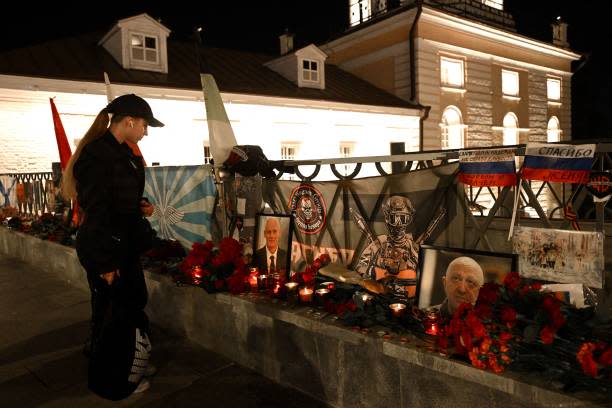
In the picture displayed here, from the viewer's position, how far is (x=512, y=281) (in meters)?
2.78

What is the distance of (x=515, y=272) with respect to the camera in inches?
114

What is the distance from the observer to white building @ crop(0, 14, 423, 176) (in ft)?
43.4

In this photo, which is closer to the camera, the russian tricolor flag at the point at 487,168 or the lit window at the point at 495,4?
the russian tricolor flag at the point at 487,168

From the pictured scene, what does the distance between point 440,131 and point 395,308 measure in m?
21.0

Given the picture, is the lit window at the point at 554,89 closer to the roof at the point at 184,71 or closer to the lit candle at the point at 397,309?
the roof at the point at 184,71

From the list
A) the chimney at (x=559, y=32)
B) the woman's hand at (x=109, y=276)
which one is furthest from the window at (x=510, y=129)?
the woman's hand at (x=109, y=276)

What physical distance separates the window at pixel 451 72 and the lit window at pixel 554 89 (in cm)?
810

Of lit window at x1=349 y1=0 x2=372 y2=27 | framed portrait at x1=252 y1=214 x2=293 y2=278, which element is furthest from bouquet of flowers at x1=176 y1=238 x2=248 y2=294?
lit window at x1=349 y1=0 x2=372 y2=27

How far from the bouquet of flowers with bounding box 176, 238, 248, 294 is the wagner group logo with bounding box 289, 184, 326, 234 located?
0.66m

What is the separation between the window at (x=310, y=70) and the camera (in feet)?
65.3

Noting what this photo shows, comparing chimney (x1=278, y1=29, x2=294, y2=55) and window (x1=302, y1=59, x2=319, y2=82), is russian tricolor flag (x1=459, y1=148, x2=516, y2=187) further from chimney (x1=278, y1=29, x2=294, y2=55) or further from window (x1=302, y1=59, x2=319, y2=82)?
chimney (x1=278, y1=29, x2=294, y2=55)

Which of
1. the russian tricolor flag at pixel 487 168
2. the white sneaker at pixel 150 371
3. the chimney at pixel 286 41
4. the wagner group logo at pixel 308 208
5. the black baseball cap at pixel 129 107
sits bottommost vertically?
the white sneaker at pixel 150 371

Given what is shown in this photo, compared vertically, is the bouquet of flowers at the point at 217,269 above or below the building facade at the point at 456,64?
below

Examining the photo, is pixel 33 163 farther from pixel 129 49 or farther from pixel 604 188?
pixel 604 188
